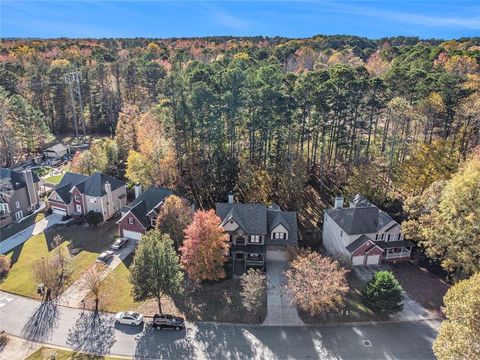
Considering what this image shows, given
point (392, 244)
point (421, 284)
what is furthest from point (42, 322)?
point (421, 284)

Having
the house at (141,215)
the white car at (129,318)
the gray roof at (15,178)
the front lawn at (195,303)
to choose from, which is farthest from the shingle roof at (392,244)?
the gray roof at (15,178)

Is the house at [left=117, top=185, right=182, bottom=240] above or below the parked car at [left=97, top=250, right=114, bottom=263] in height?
above

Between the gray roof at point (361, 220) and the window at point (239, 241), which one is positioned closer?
the gray roof at point (361, 220)

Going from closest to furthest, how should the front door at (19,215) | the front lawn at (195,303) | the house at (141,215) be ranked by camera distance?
1. the front lawn at (195,303)
2. the house at (141,215)
3. the front door at (19,215)

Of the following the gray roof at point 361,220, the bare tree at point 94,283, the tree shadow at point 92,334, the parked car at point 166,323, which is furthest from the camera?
the gray roof at point 361,220

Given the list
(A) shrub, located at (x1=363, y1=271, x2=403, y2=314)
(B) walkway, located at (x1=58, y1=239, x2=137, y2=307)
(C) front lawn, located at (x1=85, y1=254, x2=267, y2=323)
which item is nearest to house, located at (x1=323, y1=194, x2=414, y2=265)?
(A) shrub, located at (x1=363, y1=271, x2=403, y2=314)

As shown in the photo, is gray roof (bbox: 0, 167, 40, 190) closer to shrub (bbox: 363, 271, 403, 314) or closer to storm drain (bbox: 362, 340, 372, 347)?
shrub (bbox: 363, 271, 403, 314)

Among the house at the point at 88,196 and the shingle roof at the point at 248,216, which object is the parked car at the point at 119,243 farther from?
the shingle roof at the point at 248,216
